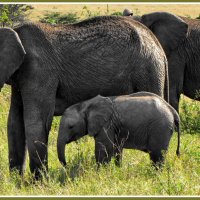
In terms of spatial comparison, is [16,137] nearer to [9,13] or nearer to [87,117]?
[87,117]

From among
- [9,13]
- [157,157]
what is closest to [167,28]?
[157,157]

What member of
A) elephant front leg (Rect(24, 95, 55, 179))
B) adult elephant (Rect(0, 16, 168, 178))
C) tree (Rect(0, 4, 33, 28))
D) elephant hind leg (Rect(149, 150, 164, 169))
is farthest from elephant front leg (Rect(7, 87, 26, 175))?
tree (Rect(0, 4, 33, 28))

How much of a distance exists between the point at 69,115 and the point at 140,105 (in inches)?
28.5

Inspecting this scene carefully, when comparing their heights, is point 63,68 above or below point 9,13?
above

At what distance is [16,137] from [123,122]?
1238 millimetres

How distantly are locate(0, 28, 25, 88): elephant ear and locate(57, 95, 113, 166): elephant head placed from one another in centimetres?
70

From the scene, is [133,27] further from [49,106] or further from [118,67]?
[49,106]

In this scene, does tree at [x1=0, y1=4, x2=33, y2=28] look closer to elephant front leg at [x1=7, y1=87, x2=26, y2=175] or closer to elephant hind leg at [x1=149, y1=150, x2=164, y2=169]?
elephant front leg at [x1=7, y1=87, x2=26, y2=175]

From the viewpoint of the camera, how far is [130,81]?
7262mm

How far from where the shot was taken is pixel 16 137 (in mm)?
7414

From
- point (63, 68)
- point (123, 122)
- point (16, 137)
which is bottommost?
point (16, 137)

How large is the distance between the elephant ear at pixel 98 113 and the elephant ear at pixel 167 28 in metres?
2.98

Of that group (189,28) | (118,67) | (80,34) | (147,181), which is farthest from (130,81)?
(189,28)

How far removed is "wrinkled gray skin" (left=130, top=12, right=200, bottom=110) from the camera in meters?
9.73
